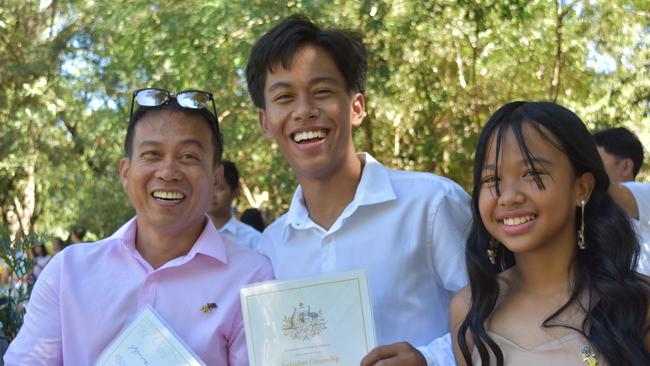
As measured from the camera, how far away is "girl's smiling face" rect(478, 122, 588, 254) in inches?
107

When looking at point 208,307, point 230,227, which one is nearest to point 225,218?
point 230,227

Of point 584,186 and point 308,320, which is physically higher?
point 584,186

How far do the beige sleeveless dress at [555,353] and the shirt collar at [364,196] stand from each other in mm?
807

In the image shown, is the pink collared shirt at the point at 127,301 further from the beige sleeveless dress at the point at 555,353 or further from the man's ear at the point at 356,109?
the beige sleeveless dress at the point at 555,353

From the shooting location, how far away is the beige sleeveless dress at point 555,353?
2.59 meters

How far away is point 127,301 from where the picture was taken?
318cm

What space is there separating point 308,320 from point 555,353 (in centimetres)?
82

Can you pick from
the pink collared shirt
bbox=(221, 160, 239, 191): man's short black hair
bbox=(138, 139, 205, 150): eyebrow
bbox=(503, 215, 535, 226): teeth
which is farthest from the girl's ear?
bbox=(221, 160, 239, 191): man's short black hair

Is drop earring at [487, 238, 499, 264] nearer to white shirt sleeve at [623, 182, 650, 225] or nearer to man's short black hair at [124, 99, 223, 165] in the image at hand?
man's short black hair at [124, 99, 223, 165]

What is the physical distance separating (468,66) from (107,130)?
5.63 meters

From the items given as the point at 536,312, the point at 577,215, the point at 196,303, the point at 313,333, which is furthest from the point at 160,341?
the point at 577,215

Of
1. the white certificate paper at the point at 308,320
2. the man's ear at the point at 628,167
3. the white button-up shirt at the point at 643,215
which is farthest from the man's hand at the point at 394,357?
the man's ear at the point at 628,167

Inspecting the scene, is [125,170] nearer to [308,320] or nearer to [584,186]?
[308,320]

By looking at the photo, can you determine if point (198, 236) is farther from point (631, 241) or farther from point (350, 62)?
point (631, 241)
